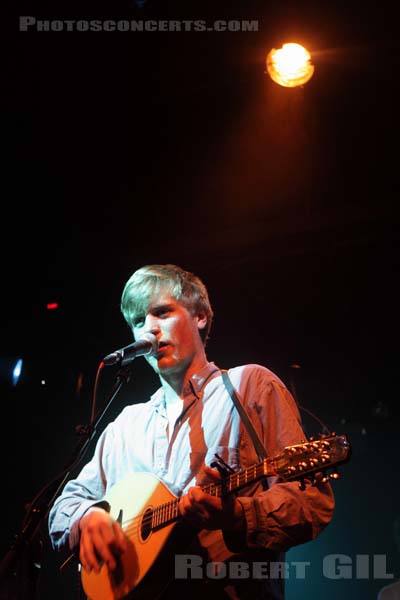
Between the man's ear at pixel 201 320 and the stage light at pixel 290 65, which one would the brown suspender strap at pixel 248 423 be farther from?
the stage light at pixel 290 65

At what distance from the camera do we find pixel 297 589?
5508 millimetres

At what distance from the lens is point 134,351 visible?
2.97 m

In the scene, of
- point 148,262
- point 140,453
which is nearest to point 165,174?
point 148,262

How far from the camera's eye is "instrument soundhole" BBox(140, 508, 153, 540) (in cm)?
249

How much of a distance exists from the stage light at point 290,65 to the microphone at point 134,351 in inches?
105

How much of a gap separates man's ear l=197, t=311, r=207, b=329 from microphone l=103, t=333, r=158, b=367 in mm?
415

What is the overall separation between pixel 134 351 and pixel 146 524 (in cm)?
86

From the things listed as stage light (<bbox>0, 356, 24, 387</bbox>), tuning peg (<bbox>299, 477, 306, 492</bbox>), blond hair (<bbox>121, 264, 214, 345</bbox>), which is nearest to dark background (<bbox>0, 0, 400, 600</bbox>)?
stage light (<bbox>0, 356, 24, 387</bbox>)

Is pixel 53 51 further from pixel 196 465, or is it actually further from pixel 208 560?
pixel 208 560

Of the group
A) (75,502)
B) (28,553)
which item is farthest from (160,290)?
(28,553)

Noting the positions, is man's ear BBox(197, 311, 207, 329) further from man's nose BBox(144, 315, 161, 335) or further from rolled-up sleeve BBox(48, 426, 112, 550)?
rolled-up sleeve BBox(48, 426, 112, 550)

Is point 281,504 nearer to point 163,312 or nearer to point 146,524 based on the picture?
point 146,524

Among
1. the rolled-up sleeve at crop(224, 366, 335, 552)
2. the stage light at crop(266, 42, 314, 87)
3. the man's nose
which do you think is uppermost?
the stage light at crop(266, 42, 314, 87)

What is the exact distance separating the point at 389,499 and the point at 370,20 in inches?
178
